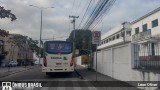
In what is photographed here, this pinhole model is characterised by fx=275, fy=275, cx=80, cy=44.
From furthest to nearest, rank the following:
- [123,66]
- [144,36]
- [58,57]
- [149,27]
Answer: [149,27] → [144,36] → [58,57] → [123,66]

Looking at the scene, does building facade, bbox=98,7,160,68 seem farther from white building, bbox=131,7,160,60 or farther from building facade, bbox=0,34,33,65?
building facade, bbox=0,34,33,65

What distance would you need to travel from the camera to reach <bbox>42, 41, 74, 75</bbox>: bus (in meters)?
22.7

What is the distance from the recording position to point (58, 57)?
22719 millimetres

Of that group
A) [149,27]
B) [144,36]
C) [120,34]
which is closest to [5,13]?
[144,36]

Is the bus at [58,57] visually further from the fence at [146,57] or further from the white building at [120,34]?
the white building at [120,34]

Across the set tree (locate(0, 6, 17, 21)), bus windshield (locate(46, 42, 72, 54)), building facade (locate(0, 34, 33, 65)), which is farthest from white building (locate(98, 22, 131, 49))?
tree (locate(0, 6, 17, 21))

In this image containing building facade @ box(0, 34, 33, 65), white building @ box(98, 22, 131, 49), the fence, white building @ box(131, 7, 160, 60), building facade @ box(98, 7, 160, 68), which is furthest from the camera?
building facade @ box(0, 34, 33, 65)

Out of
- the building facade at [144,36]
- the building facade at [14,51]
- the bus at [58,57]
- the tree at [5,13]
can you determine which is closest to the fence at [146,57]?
the building facade at [144,36]

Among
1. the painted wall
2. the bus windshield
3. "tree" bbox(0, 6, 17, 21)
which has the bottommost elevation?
the painted wall

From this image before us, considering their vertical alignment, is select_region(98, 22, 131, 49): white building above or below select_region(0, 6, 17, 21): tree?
above

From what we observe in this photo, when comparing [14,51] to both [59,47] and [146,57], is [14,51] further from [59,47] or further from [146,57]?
[146,57]

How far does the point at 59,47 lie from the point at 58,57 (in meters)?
0.84

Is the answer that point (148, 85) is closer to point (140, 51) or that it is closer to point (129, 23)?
point (140, 51)

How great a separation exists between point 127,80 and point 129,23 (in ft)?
152
